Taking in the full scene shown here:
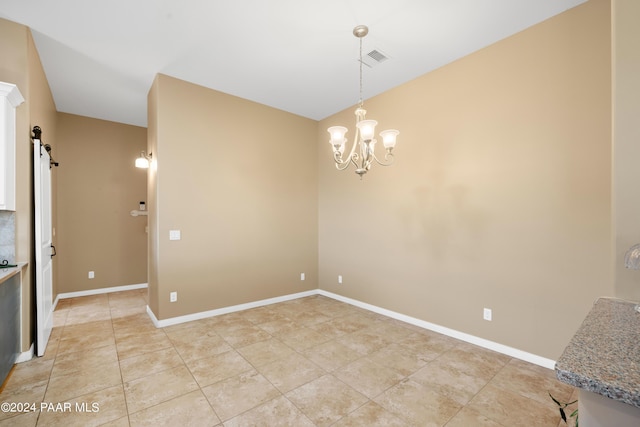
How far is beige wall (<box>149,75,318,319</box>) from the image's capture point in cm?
369

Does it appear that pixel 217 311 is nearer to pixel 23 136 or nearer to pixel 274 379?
pixel 274 379

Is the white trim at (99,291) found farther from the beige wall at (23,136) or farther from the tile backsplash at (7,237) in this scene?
the tile backsplash at (7,237)

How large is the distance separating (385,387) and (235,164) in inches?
134

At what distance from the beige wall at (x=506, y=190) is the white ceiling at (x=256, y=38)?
310 millimetres

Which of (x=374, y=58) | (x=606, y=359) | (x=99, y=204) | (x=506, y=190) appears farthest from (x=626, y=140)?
(x=99, y=204)

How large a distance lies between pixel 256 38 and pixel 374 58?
1.30 m

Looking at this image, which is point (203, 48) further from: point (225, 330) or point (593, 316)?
point (593, 316)

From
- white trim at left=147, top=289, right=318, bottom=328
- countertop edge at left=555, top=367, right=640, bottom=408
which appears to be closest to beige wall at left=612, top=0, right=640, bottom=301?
countertop edge at left=555, top=367, right=640, bottom=408

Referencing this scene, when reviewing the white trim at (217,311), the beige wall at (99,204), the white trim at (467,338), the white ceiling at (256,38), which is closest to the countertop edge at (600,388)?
the white trim at (467,338)

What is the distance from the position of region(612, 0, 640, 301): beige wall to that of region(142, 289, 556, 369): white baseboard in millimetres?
1518

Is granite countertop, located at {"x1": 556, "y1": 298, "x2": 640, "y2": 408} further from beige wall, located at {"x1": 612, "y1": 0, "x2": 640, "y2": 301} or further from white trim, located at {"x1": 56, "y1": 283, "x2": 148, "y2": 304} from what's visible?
white trim, located at {"x1": 56, "y1": 283, "x2": 148, "y2": 304}

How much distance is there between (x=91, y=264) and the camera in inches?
→ 203

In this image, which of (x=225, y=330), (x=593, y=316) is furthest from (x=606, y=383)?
(x=225, y=330)

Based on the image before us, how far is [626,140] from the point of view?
126cm
